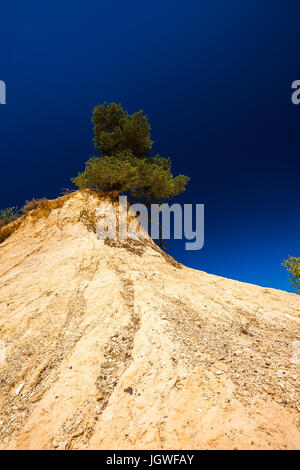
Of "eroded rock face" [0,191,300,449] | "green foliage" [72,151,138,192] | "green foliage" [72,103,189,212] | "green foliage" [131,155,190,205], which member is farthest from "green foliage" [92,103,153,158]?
"eroded rock face" [0,191,300,449]

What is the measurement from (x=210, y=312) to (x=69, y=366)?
3951mm

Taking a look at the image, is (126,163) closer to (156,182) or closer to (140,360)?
(156,182)

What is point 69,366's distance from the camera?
357 centimetres

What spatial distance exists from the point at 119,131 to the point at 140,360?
15.1m

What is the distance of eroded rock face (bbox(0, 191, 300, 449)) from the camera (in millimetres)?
2406

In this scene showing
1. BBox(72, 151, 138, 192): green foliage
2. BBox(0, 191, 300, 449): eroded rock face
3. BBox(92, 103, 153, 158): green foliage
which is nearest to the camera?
BBox(0, 191, 300, 449): eroded rock face

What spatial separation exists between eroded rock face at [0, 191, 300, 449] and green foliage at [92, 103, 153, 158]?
10311 millimetres

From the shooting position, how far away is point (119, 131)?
46.1 ft

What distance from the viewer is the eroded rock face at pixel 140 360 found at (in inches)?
94.7

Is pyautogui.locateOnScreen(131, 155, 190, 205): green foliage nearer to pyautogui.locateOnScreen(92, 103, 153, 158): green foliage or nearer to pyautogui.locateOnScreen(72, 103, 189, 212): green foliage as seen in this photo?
pyautogui.locateOnScreen(72, 103, 189, 212): green foliage

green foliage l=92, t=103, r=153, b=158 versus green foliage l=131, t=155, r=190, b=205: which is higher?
green foliage l=92, t=103, r=153, b=158

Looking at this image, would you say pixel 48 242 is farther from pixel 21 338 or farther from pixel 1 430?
pixel 1 430

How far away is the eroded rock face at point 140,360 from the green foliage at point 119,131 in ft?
33.8

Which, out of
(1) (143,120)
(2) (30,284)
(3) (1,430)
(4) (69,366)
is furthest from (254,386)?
(1) (143,120)
